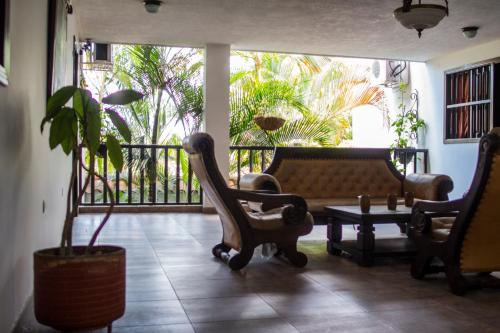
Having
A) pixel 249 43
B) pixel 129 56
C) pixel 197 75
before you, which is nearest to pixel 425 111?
pixel 249 43

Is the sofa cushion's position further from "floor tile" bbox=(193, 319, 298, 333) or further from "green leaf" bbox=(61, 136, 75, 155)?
"green leaf" bbox=(61, 136, 75, 155)

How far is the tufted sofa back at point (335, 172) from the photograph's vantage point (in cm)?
511

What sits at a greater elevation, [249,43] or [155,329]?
[249,43]

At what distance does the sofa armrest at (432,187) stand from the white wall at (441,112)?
2414mm

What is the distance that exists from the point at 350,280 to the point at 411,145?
5653mm

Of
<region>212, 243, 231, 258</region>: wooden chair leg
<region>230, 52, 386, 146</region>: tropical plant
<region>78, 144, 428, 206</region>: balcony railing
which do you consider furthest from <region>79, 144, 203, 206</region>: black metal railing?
<region>212, 243, 231, 258</region>: wooden chair leg

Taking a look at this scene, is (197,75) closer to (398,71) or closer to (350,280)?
(398,71)

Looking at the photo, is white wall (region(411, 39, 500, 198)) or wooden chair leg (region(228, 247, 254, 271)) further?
white wall (region(411, 39, 500, 198))

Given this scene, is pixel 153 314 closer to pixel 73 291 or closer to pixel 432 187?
pixel 73 291

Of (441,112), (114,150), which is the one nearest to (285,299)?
(114,150)

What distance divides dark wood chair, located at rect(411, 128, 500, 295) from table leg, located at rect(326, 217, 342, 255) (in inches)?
42.1

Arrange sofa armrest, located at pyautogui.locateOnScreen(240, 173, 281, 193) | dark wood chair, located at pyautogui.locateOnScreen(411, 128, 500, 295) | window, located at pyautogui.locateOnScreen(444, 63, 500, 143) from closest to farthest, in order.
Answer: dark wood chair, located at pyautogui.locateOnScreen(411, 128, 500, 295) < sofa armrest, located at pyautogui.locateOnScreen(240, 173, 281, 193) < window, located at pyautogui.locateOnScreen(444, 63, 500, 143)

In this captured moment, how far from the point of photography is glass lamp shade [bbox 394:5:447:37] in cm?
421

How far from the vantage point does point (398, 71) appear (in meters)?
8.99
